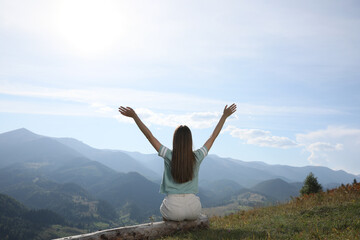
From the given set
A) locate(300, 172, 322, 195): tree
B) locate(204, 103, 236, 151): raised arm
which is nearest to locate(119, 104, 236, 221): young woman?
locate(204, 103, 236, 151): raised arm

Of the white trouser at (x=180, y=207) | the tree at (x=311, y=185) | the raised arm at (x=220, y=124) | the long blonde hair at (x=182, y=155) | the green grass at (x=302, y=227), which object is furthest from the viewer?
the tree at (x=311, y=185)

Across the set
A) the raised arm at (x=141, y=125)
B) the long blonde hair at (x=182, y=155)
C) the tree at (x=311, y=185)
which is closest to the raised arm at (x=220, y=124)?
the long blonde hair at (x=182, y=155)

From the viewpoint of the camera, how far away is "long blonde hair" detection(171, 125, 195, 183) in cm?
681

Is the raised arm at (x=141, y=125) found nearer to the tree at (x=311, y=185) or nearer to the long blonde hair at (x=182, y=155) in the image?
the long blonde hair at (x=182, y=155)

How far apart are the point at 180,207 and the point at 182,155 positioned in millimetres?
1577

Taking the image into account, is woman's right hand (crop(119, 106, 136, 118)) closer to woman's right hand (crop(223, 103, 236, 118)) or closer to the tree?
woman's right hand (crop(223, 103, 236, 118))

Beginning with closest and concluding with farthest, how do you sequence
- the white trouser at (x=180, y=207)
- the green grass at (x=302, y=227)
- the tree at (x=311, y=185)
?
the green grass at (x=302, y=227) → the white trouser at (x=180, y=207) → the tree at (x=311, y=185)

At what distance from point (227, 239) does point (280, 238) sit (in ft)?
4.13

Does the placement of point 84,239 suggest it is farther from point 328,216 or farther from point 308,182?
point 308,182

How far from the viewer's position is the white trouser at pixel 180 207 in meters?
7.34

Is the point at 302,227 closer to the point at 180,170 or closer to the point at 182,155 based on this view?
the point at 180,170

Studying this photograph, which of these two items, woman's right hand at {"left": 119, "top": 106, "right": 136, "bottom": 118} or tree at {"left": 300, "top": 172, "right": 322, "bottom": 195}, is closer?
woman's right hand at {"left": 119, "top": 106, "right": 136, "bottom": 118}

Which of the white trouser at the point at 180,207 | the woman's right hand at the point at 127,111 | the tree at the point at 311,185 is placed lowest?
the tree at the point at 311,185

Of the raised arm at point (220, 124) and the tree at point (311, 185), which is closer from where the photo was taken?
the raised arm at point (220, 124)
